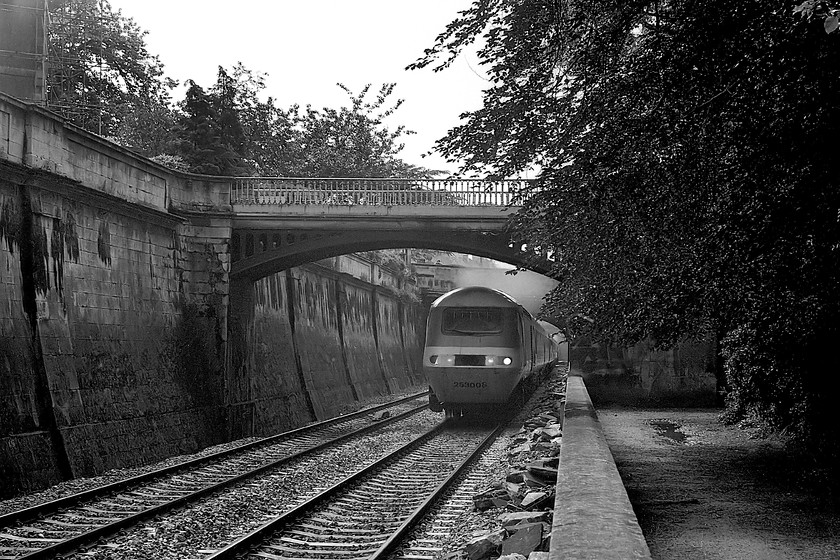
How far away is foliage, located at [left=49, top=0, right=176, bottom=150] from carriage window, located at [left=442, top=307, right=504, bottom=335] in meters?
22.3

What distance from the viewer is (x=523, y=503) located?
9500 mm

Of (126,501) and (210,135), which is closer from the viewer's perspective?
(126,501)

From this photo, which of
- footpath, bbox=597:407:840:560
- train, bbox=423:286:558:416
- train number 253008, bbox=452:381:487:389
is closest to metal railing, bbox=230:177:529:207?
train, bbox=423:286:558:416

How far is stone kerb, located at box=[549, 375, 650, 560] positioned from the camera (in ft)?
15.8

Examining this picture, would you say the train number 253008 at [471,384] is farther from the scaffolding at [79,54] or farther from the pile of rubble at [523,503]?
the scaffolding at [79,54]

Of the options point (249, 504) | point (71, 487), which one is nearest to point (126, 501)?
point (249, 504)

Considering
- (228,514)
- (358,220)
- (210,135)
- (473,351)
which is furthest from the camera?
(210,135)

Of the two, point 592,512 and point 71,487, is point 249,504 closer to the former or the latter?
point 71,487

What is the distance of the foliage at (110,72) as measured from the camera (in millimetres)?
38375

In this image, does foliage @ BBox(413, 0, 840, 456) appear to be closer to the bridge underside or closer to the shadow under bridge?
the shadow under bridge

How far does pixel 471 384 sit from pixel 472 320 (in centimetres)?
159

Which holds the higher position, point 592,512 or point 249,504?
point 592,512

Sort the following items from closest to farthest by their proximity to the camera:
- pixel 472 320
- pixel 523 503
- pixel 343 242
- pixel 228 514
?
pixel 523 503 < pixel 228 514 < pixel 472 320 < pixel 343 242

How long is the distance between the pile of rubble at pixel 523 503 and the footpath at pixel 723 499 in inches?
33.5
